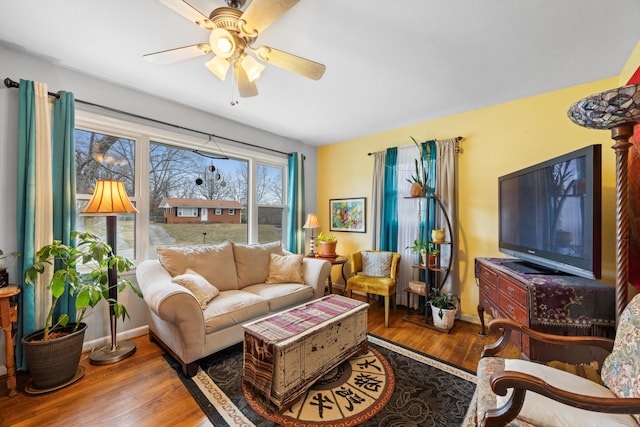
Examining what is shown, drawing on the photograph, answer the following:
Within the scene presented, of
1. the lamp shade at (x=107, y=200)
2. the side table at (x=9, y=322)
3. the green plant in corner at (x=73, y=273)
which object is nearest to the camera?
the side table at (x=9, y=322)

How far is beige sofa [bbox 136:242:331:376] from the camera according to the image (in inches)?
75.3

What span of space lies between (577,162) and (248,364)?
2.53 metres

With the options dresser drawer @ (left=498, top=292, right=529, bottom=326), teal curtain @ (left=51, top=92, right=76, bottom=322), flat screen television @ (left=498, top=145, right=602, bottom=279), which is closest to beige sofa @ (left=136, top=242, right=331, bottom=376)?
teal curtain @ (left=51, top=92, right=76, bottom=322)

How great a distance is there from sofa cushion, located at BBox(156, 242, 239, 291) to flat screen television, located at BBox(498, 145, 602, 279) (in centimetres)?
275

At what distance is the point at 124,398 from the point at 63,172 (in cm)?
186

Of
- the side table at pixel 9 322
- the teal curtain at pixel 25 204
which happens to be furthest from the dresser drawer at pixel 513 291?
the teal curtain at pixel 25 204

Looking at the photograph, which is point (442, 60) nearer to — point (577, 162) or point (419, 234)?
point (577, 162)

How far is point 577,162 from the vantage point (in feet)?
5.28

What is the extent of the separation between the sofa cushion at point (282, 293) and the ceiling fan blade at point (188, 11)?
2.19 meters

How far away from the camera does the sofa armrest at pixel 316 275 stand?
3000 mm

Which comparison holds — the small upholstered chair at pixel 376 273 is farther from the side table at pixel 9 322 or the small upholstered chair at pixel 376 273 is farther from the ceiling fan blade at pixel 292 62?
the side table at pixel 9 322

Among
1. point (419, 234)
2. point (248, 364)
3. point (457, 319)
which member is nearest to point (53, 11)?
point (248, 364)

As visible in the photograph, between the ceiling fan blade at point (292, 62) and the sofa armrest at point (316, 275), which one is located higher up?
the ceiling fan blade at point (292, 62)

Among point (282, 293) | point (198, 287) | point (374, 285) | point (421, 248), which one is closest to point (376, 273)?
point (374, 285)
